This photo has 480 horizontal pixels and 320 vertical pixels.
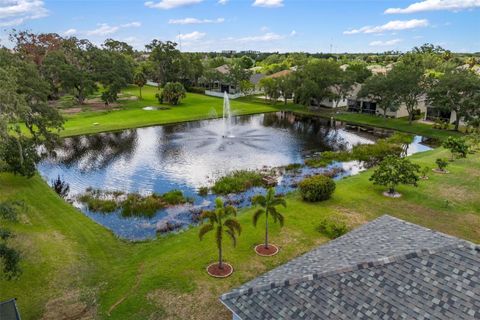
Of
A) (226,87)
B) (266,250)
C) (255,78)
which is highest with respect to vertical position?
(255,78)

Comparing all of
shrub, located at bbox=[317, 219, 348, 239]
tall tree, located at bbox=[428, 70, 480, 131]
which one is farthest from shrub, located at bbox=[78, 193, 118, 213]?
tall tree, located at bbox=[428, 70, 480, 131]

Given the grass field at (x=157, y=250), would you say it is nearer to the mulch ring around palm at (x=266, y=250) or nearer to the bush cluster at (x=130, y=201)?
the mulch ring around palm at (x=266, y=250)

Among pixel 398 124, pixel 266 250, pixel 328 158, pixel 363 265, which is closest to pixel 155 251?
pixel 266 250

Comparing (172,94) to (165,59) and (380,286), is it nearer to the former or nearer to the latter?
(165,59)

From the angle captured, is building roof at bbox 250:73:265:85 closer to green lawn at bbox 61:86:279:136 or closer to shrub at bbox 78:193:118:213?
green lawn at bbox 61:86:279:136

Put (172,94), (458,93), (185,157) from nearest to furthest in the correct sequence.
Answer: (185,157) → (458,93) → (172,94)

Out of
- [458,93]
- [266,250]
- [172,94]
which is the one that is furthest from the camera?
[172,94]

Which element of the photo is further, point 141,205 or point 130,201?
point 130,201
